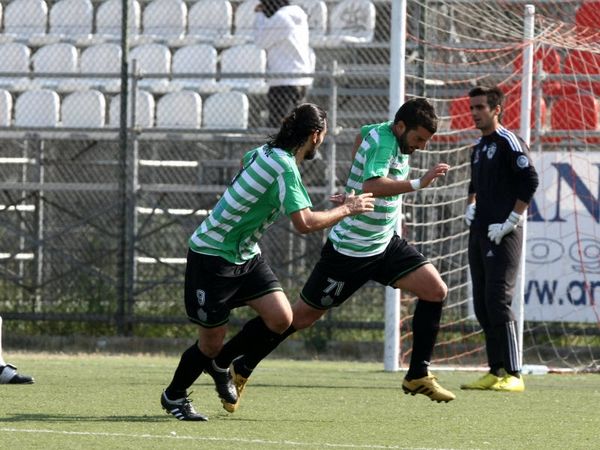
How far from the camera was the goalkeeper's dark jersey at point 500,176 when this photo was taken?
994 centimetres

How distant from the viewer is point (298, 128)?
7281mm

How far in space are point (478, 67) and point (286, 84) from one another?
211 cm

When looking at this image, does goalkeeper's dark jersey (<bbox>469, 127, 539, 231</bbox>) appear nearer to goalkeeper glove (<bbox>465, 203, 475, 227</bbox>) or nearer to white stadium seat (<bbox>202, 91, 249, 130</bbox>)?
goalkeeper glove (<bbox>465, 203, 475, 227</bbox>)

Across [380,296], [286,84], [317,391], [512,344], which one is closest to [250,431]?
[317,391]

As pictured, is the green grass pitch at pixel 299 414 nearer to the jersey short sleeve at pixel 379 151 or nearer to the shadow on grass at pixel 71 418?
the shadow on grass at pixel 71 418

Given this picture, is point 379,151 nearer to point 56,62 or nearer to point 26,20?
point 56,62

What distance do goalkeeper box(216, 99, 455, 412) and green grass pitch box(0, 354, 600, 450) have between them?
12.9 inches

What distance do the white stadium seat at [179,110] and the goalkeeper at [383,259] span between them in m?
7.39

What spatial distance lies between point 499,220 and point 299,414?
2.83 meters

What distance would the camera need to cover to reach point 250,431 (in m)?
6.99

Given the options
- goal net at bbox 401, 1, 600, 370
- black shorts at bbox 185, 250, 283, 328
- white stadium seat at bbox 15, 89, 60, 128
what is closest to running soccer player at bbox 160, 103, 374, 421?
black shorts at bbox 185, 250, 283, 328

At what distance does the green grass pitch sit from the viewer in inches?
259

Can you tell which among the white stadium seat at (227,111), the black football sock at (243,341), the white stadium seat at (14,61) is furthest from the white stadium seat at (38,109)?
the black football sock at (243,341)

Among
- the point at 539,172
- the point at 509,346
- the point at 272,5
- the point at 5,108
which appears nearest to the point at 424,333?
the point at 509,346
